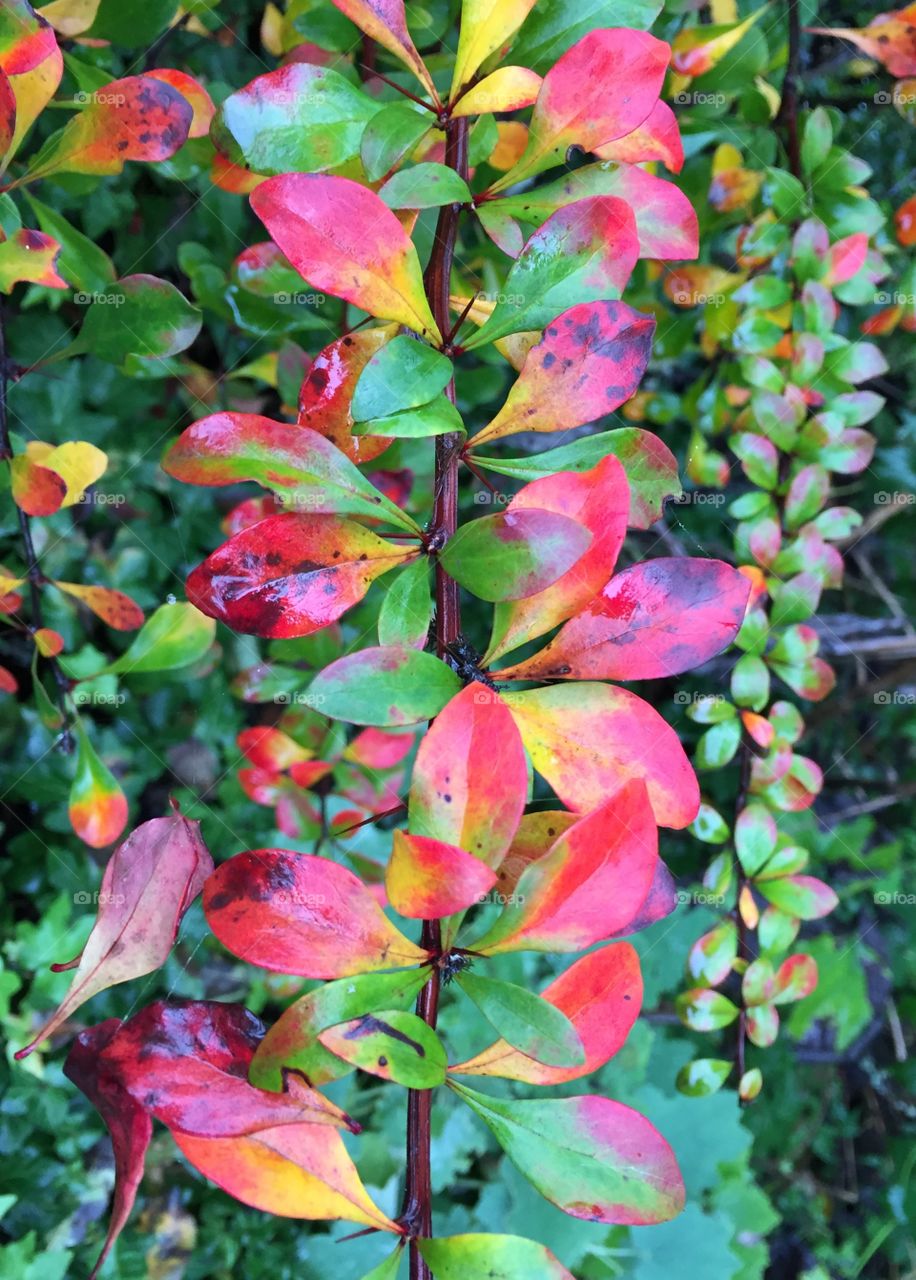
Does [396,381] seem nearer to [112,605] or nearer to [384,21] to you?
[384,21]

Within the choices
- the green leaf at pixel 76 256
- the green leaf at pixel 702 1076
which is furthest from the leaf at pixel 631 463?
the green leaf at pixel 702 1076

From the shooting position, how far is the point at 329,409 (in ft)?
1.46

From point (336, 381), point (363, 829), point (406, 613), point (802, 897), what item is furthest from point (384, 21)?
point (363, 829)

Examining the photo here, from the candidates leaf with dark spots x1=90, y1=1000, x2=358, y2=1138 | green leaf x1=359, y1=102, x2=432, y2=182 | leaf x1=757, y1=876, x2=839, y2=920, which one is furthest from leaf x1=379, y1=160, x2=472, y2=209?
leaf x1=757, y1=876, x2=839, y2=920

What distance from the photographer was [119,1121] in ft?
1.15

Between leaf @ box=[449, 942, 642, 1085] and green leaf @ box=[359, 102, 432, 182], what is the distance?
33 centimetres

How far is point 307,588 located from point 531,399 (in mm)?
127

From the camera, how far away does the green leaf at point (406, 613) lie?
397mm

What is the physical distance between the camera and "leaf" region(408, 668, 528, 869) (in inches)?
13.8

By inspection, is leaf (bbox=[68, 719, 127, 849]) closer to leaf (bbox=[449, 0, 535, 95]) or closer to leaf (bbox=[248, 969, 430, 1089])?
leaf (bbox=[248, 969, 430, 1089])

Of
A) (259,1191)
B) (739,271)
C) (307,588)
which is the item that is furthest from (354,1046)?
(739,271)

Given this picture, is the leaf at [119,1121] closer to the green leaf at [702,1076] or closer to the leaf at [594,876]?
the leaf at [594,876]

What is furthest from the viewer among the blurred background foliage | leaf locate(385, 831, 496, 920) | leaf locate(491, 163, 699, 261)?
the blurred background foliage

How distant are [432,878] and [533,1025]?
7 cm
